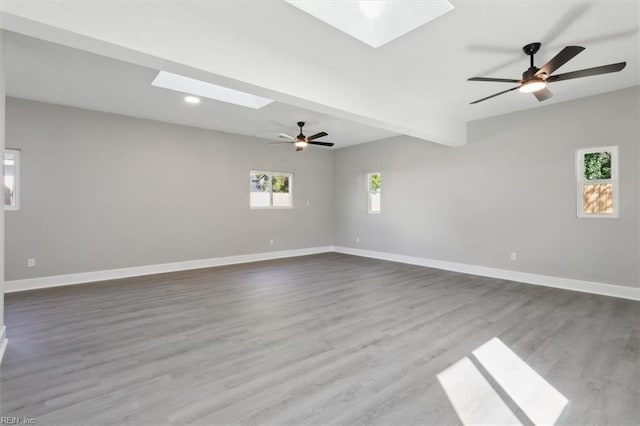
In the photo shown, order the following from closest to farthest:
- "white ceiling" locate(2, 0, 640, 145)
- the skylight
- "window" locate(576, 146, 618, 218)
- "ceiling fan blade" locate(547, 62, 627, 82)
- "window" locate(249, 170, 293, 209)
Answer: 1. "white ceiling" locate(2, 0, 640, 145)
2. the skylight
3. "ceiling fan blade" locate(547, 62, 627, 82)
4. "window" locate(576, 146, 618, 218)
5. "window" locate(249, 170, 293, 209)

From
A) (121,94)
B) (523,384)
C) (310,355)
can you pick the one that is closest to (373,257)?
(310,355)

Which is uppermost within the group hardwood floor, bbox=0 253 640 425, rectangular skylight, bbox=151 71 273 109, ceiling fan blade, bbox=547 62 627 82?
rectangular skylight, bbox=151 71 273 109

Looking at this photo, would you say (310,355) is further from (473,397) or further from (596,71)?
(596,71)

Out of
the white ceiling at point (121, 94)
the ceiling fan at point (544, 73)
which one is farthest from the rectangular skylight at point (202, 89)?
the ceiling fan at point (544, 73)

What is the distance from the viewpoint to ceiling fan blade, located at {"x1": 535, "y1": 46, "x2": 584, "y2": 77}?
98.5 inches

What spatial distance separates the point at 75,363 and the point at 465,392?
9.74 ft

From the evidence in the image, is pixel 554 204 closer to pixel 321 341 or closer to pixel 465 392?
pixel 465 392

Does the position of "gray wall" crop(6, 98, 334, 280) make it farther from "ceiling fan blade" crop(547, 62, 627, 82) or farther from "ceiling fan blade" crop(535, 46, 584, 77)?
"ceiling fan blade" crop(547, 62, 627, 82)

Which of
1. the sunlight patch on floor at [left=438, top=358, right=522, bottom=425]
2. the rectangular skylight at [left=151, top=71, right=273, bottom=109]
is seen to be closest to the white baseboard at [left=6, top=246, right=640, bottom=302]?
the rectangular skylight at [left=151, top=71, right=273, bottom=109]

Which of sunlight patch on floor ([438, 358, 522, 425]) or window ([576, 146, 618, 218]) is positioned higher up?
window ([576, 146, 618, 218])

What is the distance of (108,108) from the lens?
16.5ft

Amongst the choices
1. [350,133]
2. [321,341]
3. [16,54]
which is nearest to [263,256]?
[350,133]

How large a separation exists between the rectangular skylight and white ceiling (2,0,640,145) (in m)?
1.22

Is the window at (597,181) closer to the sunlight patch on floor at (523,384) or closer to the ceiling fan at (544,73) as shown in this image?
the ceiling fan at (544,73)
